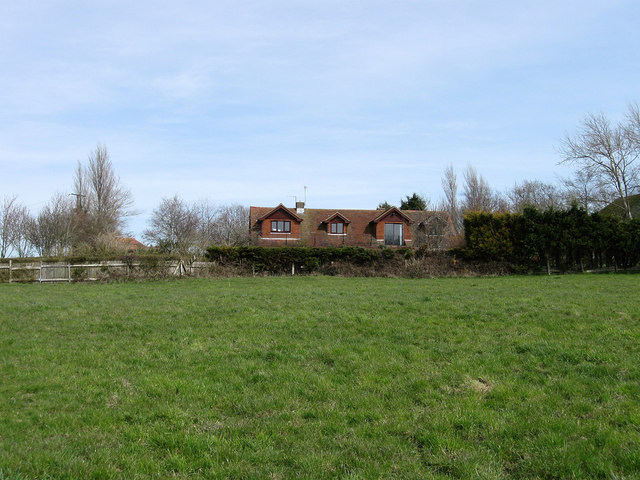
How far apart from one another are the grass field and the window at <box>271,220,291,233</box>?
1217 inches

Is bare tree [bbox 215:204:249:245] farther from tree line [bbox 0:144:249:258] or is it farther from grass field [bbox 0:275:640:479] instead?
grass field [bbox 0:275:640:479]

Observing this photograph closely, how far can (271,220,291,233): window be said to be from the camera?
4272cm

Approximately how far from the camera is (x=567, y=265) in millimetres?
26516

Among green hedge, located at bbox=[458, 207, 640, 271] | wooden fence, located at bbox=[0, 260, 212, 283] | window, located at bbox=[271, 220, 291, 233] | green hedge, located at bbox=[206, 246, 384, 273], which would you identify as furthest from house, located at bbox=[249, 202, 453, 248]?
wooden fence, located at bbox=[0, 260, 212, 283]

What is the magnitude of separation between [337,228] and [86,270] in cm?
Answer: 2368

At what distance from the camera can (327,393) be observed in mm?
6566

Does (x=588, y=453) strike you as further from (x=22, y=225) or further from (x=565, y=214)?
(x=22, y=225)

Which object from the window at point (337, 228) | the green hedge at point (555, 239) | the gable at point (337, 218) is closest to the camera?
the green hedge at point (555, 239)

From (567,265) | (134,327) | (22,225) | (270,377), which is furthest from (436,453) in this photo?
(22,225)

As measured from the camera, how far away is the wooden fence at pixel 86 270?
25094 mm

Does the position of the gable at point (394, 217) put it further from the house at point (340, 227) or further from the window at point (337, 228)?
the window at point (337, 228)

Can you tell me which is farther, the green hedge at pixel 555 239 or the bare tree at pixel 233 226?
the bare tree at pixel 233 226

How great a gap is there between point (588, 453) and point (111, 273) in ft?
81.4

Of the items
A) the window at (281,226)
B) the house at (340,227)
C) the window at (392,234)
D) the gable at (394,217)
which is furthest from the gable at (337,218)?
the window at (392,234)
